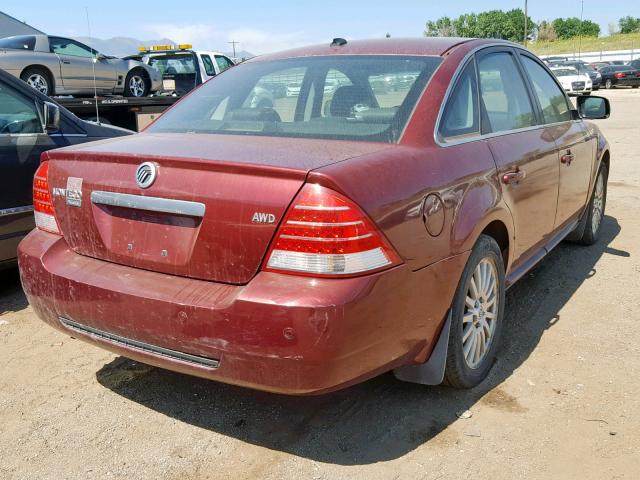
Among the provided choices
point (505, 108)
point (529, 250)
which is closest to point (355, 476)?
point (529, 250)

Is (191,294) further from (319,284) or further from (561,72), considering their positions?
(561,72)

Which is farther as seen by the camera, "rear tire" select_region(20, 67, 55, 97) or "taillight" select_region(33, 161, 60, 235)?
"rear tire" select_region(20, 67, 55, 97)

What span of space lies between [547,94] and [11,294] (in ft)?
13.3

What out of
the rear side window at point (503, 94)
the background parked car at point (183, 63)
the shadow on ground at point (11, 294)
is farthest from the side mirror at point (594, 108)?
the background parked car at point (183, 63)

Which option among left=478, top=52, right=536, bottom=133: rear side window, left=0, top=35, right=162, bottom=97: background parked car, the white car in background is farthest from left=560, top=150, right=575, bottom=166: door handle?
the white car in background

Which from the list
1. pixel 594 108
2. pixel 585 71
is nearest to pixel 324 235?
pixel 594 108

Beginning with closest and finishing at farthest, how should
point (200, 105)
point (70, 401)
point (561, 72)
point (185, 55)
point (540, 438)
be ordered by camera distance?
point (540, 438), point (70, 401), point (200, 105), point (185, 55), point (561, 72)

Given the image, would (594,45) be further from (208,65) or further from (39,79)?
(39,79)

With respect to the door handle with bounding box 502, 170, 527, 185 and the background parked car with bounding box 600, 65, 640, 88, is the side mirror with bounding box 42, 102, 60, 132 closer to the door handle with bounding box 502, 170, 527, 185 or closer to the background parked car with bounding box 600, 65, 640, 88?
the door handle with bounding box 502, 170, 527, 185

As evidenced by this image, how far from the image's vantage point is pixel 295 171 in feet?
7.95

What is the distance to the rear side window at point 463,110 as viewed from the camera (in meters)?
3.10

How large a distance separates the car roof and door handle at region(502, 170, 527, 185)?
2.29 ft

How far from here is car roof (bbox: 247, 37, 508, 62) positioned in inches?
135

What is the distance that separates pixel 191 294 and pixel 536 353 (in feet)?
6.85
